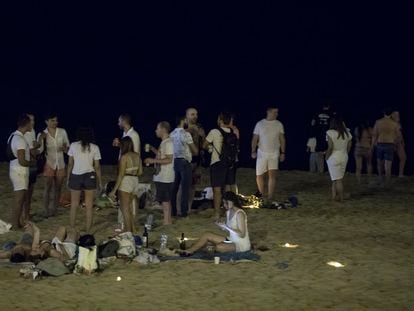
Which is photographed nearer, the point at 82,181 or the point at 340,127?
the point at 82,181

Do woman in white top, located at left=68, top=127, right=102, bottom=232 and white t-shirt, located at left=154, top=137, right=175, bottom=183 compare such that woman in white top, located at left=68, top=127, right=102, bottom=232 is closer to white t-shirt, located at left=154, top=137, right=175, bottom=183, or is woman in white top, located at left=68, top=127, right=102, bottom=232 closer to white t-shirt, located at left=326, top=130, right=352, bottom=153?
white t-shirt, located at left=154, top=137, right=175, bottom=183

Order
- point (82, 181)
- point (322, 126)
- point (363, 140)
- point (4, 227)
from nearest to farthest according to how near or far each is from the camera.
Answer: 1. point (82, 181)
2. point (4, 227)
3. point (363, 140)
4. point (322, 126)

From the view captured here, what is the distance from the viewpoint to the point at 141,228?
1405 centimetres

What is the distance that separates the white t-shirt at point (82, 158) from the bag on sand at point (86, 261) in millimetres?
2308

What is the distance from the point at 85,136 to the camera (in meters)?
12.9

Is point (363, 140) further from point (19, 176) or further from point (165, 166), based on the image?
point (19, 176)

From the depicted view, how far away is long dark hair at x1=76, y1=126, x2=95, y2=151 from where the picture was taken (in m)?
12.9

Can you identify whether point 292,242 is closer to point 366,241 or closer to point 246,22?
point 366,241

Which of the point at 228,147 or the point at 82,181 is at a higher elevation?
the point at 228,147

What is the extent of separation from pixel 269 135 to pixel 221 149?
5.46 ft

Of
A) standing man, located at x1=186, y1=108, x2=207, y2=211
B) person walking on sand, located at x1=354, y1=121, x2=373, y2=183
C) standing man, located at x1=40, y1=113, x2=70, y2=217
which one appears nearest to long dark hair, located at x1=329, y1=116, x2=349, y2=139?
standing man, located at x1=186, y1=108, x2=207, y2=211

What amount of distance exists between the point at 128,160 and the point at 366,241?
3.58m

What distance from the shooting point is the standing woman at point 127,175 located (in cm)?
1277

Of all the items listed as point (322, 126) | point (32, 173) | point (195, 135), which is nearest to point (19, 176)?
point (32, 173)
